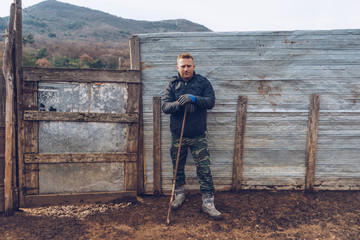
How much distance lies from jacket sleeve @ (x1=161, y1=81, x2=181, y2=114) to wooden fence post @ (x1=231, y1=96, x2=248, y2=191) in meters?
1.12

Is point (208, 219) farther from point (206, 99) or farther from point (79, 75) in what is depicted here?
point (79, 75)

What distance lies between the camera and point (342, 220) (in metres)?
3.32

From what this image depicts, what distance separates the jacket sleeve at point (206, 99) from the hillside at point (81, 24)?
5164cm

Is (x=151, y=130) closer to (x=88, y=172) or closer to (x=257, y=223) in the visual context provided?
(x=88, y=172)

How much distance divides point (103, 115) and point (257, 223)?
2654 millimetres

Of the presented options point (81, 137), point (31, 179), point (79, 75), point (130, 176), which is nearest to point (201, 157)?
point (130, 176)

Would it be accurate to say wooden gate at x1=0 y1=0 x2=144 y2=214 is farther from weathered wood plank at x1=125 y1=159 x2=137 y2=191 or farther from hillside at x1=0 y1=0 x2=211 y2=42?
hillside at x1=0 y1=0 x2=211 y2=42

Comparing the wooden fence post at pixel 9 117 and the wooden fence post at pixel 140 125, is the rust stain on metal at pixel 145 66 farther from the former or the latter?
the wooden fence post at pixel 9 117

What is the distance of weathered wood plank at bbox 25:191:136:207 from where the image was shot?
3703 millimetres

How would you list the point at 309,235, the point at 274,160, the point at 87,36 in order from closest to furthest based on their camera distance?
the point at 309,235
the point at 274,160
the point at 87,36

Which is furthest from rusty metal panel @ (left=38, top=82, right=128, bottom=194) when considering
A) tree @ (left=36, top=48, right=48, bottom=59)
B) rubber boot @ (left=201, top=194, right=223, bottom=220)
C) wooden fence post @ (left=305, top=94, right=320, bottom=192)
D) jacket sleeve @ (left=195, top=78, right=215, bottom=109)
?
tree @ (left=36, top=48, right=48, bottom=59)

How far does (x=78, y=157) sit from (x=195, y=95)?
6.57 ft

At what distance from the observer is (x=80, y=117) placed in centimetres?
371

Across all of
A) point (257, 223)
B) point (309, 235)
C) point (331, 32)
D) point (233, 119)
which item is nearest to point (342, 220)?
point (309, 235)
